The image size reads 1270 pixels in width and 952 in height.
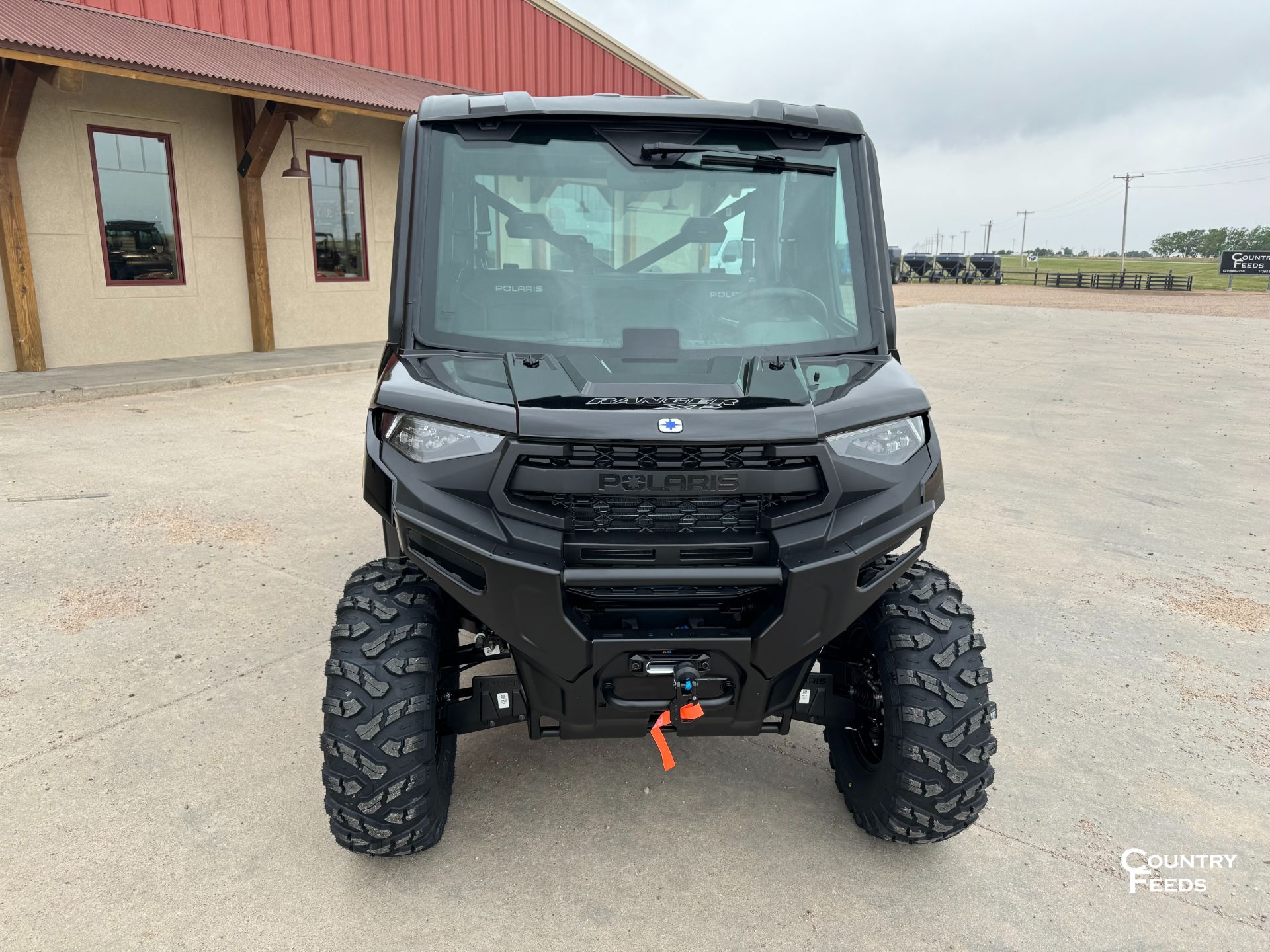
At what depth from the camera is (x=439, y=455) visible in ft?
7.70

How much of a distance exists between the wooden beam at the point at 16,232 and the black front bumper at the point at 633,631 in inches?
419

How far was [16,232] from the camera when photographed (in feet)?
34.3

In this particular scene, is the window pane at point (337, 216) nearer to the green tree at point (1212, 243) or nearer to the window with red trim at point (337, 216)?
the window with red trim at point (337, 216)

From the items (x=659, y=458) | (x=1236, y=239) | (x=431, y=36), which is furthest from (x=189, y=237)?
(x=1236, y=239)

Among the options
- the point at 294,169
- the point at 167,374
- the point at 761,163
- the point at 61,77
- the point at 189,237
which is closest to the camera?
the point at 761,163

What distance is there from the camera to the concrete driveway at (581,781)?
2.46 metres

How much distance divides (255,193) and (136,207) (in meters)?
1.71

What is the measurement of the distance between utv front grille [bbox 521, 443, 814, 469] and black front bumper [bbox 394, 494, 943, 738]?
244 mm

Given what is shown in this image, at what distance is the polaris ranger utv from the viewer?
2.29 m

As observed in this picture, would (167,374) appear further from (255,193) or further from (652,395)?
(652,395)

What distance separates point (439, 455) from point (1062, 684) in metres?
2.95

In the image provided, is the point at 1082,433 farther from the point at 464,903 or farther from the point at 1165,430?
the point at 464,903

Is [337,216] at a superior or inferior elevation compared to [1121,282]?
Result: superior

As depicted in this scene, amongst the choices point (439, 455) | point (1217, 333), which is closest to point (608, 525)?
point (439, 455)
